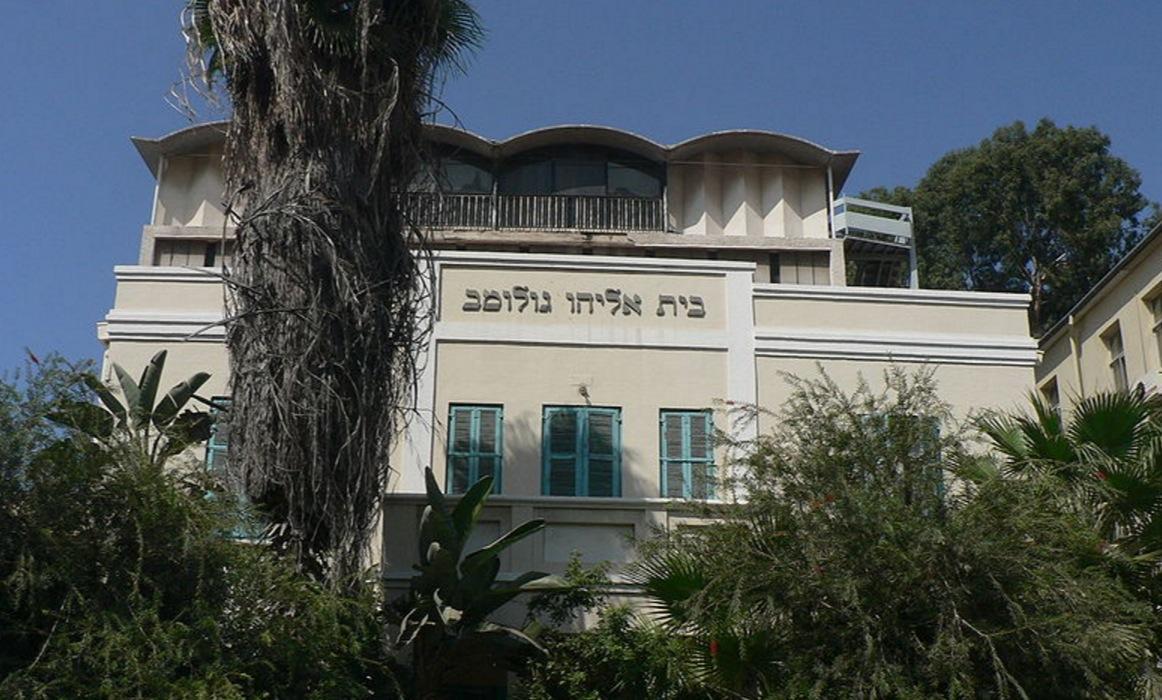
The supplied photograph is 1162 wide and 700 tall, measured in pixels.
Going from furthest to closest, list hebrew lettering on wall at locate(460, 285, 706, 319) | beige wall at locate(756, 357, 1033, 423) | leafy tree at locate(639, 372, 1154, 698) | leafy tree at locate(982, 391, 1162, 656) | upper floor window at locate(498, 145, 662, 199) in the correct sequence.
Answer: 1. upper floor window at locate(498, 145, 662, 199)
2. hebrew lettering on wall at locate(460, 285, 706, 319)
3. beige wall at locate(756, 357, 1033, 423)
4. leafy tree at locate(982, 391, 1162, 656)
5. leafy tree at locate(639, 372, 1154, 698)

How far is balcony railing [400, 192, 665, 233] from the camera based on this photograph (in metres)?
25.6

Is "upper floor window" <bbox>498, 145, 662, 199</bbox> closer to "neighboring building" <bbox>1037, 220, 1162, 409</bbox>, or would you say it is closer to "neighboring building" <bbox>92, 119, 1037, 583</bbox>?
"neighboring building" <bbox>92, 119, 1037, 583</bbox>

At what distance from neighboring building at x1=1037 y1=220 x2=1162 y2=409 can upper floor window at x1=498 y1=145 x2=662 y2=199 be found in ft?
24.9

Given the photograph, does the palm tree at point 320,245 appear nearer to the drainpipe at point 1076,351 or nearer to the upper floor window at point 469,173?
the upper floor window at point 469,173

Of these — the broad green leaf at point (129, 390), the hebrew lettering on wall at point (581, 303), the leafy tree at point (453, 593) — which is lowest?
the leafy tree at point (453, 593)

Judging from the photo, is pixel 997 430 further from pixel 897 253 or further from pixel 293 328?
pixel 897 253

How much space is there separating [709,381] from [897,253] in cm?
1065

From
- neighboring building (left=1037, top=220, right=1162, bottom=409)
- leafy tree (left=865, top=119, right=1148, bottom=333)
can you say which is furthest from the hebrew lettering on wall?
leafy tree (left=865, top=119, right=1148, bottom=333)

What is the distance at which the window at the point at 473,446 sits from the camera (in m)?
17.7

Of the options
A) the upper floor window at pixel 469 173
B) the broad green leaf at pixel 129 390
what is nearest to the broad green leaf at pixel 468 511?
the broad green leaf at pixel 129 390

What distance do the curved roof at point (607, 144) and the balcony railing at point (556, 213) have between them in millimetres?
909

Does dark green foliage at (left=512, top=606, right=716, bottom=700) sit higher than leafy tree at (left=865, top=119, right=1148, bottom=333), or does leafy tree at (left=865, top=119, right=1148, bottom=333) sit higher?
leafy tree at (left=865, top=119, right=1148, bottom=333)

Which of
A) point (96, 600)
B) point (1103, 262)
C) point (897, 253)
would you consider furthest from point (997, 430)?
point (1103, 262)

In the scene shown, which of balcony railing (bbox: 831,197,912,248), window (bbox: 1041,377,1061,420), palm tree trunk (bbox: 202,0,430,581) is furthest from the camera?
balcony railing (bbox: 831,197,912,248)
